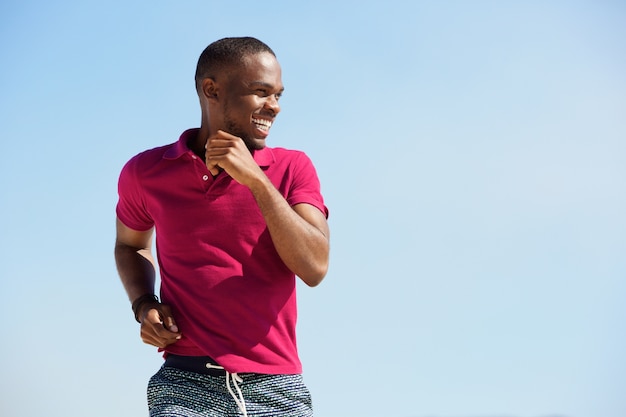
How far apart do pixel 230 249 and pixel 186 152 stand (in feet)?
1.62

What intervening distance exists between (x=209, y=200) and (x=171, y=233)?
0.22 metres

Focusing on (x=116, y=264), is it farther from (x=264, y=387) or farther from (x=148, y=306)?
(x=264, y=387)

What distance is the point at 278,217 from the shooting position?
3771 mm

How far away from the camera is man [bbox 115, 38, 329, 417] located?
385cm

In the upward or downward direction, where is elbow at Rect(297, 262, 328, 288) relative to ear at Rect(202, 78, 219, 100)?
downward

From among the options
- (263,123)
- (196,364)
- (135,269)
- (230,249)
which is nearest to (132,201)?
(135,269)

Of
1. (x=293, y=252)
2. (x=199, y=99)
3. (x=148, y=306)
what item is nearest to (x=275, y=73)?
(x=199, y=99)

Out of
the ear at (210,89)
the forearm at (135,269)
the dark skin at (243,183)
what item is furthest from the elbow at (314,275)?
the ear at (210,89)

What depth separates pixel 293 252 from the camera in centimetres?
381

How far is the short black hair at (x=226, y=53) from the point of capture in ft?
13.6

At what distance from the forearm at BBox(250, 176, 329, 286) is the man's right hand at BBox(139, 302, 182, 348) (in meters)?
0.53

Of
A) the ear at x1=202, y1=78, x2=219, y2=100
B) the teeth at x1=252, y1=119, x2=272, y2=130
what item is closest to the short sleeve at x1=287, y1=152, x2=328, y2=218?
the teeth at x1=252, y1=119, x2=272, y2=130

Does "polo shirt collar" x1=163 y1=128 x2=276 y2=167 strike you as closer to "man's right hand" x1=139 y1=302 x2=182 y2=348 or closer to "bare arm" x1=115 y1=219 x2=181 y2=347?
"bare arm" x1=115 y1=219 x2=181 y2=347

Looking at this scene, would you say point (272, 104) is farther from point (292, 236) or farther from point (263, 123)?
point (292, 236)
